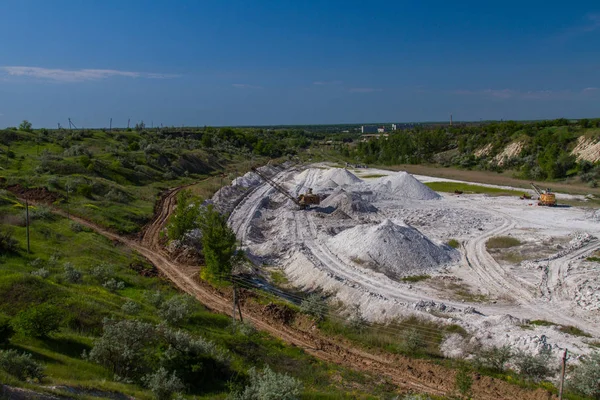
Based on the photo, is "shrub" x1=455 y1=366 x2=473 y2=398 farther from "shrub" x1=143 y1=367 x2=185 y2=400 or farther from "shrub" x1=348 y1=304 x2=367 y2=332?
"shrub" x1=143 y1=367 x2=185 y2=400

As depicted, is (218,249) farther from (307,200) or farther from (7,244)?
(307,200)

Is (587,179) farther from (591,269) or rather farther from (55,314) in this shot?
(55,314)

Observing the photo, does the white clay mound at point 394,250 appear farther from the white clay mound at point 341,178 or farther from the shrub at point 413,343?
the white clay mound at point 341,178

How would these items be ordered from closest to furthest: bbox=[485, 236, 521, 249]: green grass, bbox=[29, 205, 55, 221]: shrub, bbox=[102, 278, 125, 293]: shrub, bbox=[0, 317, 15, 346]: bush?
1. bbox=[0, 317, 15, 346]: bush
2. bbox=[102, 278, 125, 293]: shrub
3. bbox=[29, 205, 55, 221]: shrub
4. bbox=[485, 236, 521, 249]: green grass

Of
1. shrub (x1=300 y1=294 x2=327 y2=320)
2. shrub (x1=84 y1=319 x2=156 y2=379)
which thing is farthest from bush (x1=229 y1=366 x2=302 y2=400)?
shrub (x1=300 y1=294 x2=327 y2=320)

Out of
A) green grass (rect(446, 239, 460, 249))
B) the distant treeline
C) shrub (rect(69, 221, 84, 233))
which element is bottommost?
green grass (rect(446, 239, 460, 249))

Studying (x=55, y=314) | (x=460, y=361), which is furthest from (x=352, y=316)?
(x=55, y=314)
